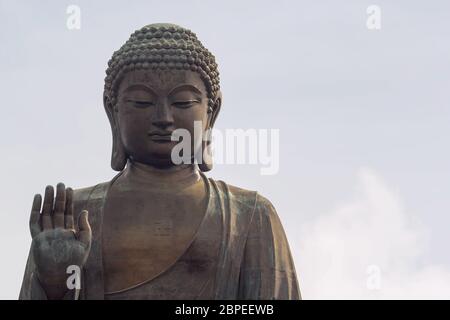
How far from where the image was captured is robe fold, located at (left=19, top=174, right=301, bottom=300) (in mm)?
23594

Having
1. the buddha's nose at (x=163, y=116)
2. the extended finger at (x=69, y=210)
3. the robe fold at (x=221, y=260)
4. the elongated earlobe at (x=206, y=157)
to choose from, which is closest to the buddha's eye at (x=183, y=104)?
the buddha's nose at (x=163, y=116)

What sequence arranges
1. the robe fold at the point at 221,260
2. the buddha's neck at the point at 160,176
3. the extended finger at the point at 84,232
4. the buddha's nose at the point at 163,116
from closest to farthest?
the extended finger at the point at 84,232
the robe fold at the point at 221,260
the buddha's nose at the point at 163,116
the buddha's neck at the point at 160,176

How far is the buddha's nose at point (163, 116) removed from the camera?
2392 centimetres

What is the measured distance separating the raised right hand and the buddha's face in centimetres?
132

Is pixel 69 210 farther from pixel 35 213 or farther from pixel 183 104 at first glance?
pixel 183 104

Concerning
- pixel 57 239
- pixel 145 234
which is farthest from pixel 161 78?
pixel 57 239

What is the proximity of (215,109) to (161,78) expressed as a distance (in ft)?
2.95

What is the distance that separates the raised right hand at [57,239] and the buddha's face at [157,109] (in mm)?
1317

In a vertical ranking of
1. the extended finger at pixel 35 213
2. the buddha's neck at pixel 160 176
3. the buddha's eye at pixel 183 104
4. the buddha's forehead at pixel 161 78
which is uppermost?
the buddha's forehead at pixel 161 78

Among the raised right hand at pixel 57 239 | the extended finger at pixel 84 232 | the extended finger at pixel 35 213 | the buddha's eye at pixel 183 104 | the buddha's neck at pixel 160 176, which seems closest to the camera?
the raised right hand at pixel 57 239

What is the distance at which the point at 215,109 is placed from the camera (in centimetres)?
2464

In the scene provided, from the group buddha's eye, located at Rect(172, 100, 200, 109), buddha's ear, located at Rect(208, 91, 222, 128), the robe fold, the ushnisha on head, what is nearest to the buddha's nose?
buddha's eye, located at Rect(172, 100, 200, 109)

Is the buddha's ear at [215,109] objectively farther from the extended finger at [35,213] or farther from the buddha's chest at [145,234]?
the extended finger at [35,213]
